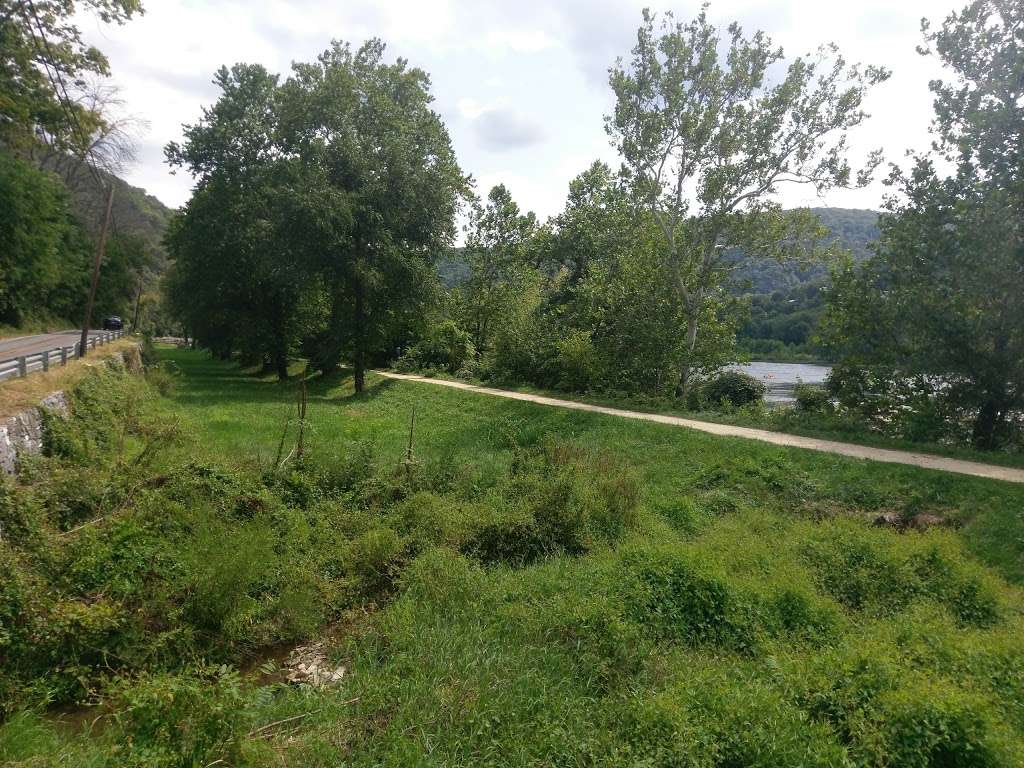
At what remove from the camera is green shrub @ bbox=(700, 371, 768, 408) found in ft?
72.4

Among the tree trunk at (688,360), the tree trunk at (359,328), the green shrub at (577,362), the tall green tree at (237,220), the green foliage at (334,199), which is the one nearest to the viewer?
the tree trunk at (688,360)

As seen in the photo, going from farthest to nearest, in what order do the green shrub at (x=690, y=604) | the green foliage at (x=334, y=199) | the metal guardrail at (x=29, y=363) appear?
the green foliage at (x=334, y=199)
the metal guardrail at (x=29, y=363)
the green shrub at (x=690, y=604)

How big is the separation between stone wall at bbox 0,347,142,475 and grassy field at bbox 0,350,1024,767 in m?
0.67

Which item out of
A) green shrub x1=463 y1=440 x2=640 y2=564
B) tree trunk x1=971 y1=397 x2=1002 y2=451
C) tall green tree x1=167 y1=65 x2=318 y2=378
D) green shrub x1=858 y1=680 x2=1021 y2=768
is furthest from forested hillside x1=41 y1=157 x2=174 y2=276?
tree trunk x1=971 y1=397 x2=1002 y2=451

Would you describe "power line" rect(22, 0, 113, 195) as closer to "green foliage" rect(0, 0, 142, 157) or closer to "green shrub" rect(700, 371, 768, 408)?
"green foliage" rect(0, 0, 142, 157)

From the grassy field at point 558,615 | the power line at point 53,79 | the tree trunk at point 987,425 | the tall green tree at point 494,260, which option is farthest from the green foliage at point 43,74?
the tall green tree at point 494,260

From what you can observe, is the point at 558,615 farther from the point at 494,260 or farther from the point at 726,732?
the point at 494,260

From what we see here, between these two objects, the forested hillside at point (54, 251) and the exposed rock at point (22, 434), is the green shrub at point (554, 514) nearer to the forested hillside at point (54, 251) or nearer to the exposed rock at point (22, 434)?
the exposed rock at point (22, 434)

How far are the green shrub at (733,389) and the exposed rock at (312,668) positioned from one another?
1734 centimetres

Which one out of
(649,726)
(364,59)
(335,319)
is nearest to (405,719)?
(649,726)

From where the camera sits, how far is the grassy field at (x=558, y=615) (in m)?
4.77

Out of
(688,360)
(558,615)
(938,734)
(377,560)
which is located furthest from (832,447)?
(377,560)

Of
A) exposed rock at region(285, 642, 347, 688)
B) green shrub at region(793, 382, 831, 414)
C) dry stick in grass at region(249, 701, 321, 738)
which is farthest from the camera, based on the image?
green shrub at region(793, 382, 831, 414)

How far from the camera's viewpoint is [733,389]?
22.2 metres
